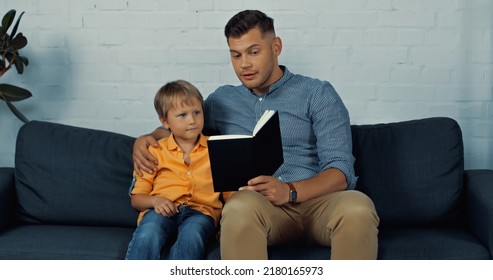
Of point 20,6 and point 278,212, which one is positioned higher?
point 20,6

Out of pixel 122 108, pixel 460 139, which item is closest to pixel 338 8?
pixel 460 139

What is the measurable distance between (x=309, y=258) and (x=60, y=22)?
166cm

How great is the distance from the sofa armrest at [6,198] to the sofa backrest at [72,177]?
29mm

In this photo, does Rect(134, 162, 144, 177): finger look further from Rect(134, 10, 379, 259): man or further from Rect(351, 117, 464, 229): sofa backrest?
Rect(351, 117, 464, 229): sofa backrest

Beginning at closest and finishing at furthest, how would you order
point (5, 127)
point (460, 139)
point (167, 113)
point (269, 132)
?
1. point (269, 132)
2. point (167, 113)
3. point (460, 139)
4. point (5, 127)

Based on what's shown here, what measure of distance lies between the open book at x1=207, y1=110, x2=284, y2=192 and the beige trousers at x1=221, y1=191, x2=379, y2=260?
0.22 ft

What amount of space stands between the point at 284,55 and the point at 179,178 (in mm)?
896

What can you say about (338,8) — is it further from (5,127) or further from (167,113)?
(5,127)

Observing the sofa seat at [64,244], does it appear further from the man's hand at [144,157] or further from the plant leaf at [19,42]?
the plant leaf at [19,42]

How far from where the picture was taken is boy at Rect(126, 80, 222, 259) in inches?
122

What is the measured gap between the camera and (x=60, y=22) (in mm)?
3895

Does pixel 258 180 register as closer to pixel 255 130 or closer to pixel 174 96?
pixel 255 130

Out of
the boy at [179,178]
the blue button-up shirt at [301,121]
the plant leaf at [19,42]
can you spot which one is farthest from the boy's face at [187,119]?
→ the plant leaf at [19,42]

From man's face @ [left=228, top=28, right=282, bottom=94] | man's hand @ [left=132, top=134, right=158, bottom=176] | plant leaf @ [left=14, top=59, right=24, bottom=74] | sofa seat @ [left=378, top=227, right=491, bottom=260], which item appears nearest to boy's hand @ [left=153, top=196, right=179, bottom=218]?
man's hand @ [left=132, top=134, right=158, bottom=176]
